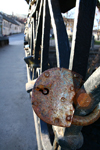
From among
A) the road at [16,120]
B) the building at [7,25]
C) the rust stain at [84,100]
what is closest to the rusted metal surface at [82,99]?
the rust stain at [84,100]

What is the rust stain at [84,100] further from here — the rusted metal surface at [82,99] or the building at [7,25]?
the building at [7,25]

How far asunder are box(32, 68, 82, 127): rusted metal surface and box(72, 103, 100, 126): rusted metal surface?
0.15ft

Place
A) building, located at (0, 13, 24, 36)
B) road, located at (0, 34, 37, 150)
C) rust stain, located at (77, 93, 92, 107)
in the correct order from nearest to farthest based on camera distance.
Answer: rust stain, located at (77, 93, 92, 107), road, located at (0, 34, 37, 150), building, located at (0, 13, 24, 36)

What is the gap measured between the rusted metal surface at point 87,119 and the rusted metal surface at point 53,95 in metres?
0.04

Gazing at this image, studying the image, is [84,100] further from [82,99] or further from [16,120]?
[16,120]

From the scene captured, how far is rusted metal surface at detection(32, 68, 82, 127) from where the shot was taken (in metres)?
0.54

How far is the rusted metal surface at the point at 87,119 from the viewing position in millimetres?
521

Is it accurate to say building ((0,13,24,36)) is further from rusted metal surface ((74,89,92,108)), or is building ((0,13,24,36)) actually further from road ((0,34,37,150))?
rusted metal surface ((74,89,92,108))

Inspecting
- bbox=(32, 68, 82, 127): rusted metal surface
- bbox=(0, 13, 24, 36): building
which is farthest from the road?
bbox=(0, 13, 24, 36): building

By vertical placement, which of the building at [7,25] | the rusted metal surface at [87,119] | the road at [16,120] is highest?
the building at [7,25]

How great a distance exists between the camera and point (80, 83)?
1.92ft

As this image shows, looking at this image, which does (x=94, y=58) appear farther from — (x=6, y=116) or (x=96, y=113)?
(x=96, y=113)

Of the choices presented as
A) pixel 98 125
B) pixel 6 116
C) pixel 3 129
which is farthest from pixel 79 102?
pixel 98 125

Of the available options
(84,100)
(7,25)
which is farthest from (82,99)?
(7,25)
